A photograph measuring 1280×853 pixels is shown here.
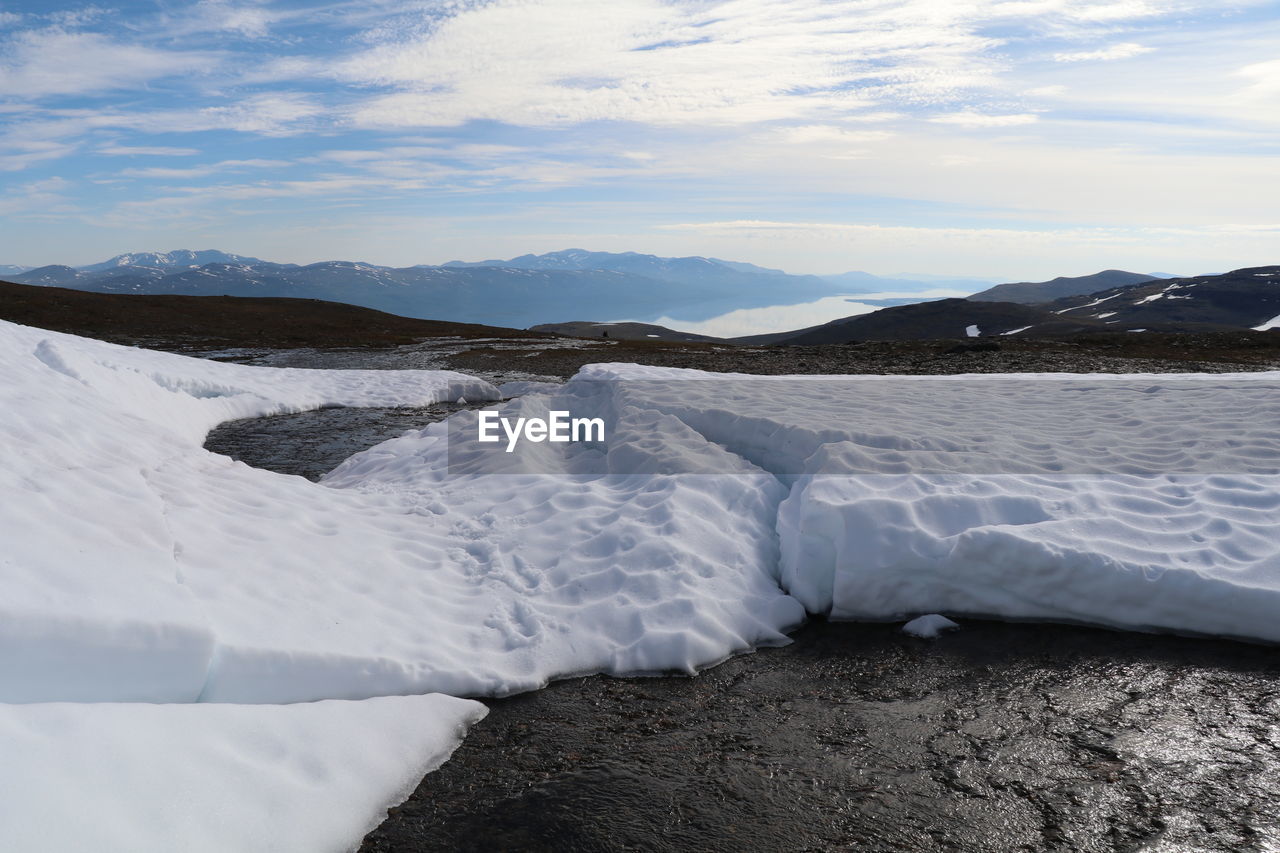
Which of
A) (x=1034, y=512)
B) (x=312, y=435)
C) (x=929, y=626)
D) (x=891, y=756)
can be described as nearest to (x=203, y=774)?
(x=891, y=756)

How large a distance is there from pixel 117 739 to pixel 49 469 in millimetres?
4104

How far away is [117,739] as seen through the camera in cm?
471

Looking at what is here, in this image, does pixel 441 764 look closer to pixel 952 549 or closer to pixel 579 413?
pixel 952 549

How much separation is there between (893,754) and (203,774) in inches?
185

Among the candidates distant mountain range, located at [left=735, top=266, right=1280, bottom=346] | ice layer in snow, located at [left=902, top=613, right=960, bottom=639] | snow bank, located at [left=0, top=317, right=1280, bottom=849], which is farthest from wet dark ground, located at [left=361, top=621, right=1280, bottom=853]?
distant mountain range, located at [left=735, top=266, right=1280, bottom=346]

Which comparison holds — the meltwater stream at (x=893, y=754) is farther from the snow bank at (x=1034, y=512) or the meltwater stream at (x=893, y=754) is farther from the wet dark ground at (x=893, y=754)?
the snow bank at (x=1034, y=512)

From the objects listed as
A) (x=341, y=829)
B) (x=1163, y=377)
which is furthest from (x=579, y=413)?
(x=1163, y=377)

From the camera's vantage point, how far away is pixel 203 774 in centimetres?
475

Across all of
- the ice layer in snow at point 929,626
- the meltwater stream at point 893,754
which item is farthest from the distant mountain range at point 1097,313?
the meltwater stream at point 893,754

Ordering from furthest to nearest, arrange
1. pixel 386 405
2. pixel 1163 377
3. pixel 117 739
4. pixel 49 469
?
1. pixel 386 405
2. pixel 1163 377
3. pixel 49 469
4. pixel 117 739

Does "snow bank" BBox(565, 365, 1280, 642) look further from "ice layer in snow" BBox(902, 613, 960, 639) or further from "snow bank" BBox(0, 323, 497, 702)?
"snow bank" BBox(0, 323, 497, 702)

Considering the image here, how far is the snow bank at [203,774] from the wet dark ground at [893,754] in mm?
349

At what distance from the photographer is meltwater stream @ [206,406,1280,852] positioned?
4.91 m

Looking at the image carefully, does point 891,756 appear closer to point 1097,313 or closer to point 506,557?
point 506,557
